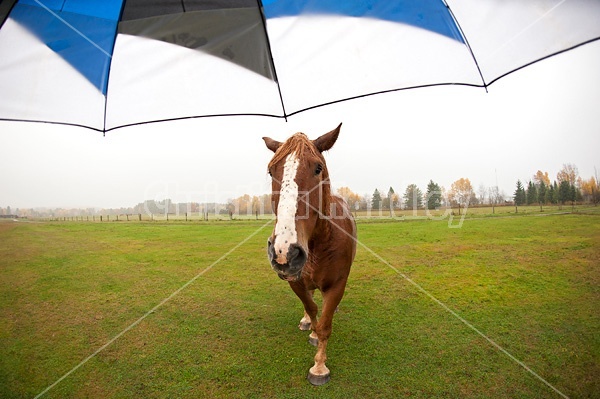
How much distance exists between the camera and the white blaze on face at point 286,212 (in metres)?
2.03

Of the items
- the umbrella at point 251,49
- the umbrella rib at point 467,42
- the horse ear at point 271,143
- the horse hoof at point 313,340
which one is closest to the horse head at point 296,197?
the horse ear at point 271,143

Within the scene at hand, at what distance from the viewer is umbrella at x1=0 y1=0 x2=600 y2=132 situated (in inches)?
101

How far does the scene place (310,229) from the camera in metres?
2.60

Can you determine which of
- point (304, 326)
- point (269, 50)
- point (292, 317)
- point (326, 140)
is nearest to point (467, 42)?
point (326, 140)

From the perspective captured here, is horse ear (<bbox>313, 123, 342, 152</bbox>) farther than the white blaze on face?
Yes

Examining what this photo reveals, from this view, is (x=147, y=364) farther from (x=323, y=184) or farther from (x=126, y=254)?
(x=126, y=254)

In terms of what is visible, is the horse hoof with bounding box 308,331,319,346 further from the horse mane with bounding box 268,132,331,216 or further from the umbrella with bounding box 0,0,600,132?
the umbrella with bounding box 0,0,600,132

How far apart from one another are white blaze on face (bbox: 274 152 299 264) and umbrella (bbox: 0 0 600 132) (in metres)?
1.29

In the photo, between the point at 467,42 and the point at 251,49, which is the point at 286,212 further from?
the point at 467,42

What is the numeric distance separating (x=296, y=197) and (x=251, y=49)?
189 cm

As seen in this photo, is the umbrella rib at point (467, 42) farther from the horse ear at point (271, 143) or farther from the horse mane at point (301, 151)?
the horse ear at point (271, 143)

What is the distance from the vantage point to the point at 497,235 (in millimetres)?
7508

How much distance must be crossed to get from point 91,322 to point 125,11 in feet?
14.1

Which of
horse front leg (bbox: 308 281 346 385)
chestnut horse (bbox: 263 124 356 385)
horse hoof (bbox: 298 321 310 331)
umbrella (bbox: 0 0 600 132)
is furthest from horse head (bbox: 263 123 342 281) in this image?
horse hoof (bbox: 298 321 310 331)
